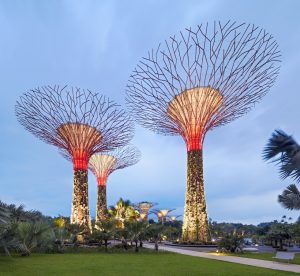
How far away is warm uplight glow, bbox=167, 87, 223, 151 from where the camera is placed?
26109 mm

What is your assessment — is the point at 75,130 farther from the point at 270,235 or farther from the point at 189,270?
the point at 189,270

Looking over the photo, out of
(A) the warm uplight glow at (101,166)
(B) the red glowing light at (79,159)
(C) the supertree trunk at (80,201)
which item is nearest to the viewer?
(C) the supertree trunk at (80,201)

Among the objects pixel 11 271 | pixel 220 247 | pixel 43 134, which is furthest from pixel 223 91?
pixel 11 271

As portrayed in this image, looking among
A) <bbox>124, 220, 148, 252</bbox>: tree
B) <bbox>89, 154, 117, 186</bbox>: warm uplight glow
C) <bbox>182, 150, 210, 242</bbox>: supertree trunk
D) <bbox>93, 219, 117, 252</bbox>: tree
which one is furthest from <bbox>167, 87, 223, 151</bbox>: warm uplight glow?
<bbox>89, 154, 117, 186</bbox>: warm uplight glow

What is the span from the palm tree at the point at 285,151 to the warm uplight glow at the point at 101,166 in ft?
133

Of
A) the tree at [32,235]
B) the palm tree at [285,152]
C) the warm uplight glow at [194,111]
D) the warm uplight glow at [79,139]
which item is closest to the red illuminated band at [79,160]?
the warm uplight glow at [79,139]

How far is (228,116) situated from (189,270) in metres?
16.8

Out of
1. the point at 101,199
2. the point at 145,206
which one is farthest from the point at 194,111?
the point at 145,206

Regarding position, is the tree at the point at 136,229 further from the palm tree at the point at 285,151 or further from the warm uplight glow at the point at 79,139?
the palm tree at the point at 285,151

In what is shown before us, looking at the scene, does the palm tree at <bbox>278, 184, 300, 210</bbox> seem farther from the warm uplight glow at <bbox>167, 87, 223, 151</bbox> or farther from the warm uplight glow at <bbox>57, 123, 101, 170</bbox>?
the warm uplight glow at <bbox>57, 123, 101, 170</bbox>

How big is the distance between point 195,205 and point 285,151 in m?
19.1

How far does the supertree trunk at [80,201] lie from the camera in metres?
30.4

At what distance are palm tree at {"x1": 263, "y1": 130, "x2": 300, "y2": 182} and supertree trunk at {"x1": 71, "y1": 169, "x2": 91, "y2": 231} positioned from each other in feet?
79.1

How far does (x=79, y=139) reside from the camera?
103ft
